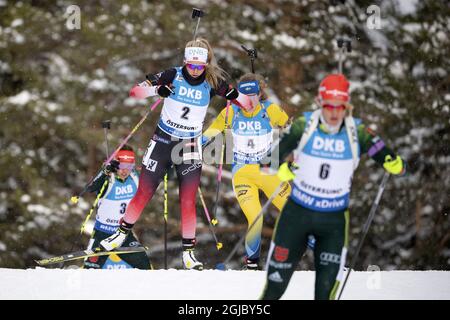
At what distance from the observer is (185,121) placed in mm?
7758

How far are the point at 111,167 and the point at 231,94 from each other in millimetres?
2405

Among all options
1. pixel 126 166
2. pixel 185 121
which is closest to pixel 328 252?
pixel 185 121

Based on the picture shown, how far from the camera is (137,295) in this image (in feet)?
21.9

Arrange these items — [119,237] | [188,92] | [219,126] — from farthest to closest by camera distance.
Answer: [219,126], [119,237], [188,92]

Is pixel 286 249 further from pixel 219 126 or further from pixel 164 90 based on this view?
pixel 219 126

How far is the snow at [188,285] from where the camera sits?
21.9ft

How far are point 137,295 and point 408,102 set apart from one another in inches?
513

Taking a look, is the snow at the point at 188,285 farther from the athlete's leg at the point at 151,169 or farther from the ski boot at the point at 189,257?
the athlete's leg at the point at 151,169

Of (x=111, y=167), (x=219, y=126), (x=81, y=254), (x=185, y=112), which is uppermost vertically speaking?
(x=185, y=112)

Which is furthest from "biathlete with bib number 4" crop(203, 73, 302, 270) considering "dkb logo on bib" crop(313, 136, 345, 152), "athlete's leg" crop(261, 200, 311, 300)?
"dkb logo on bib" crop(313, 136, 345, 152)

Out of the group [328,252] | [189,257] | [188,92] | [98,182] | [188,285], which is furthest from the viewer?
[98,182]

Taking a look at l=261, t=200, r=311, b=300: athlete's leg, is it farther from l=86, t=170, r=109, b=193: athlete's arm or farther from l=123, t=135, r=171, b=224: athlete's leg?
l=86, t=170, r=109, b=193: athlete's arm

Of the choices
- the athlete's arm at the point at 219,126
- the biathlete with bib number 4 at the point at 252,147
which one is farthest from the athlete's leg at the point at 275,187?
the athlete's arm at the point at 219,126
